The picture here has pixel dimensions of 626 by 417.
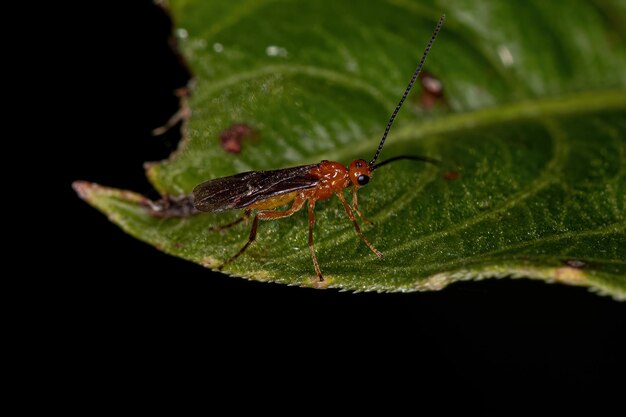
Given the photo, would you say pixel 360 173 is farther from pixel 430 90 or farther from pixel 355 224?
pixel 430 90

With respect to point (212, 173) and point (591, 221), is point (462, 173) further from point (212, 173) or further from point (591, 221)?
point (212, 173)

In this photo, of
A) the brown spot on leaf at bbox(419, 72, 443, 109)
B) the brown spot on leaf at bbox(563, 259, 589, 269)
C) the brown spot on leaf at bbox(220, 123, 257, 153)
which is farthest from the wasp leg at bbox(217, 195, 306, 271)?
the brown spot on leaf at bbox(563, 259, 589, 269)

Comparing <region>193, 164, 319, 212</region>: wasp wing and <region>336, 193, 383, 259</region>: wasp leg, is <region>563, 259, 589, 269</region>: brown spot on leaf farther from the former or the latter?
<region>193, 164, 319, 212</region>: wasp wing

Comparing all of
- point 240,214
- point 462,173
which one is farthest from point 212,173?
point 462,173

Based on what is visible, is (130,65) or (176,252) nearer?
(176,252)

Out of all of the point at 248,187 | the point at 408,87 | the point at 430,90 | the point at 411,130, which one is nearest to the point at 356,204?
the point at 248,187

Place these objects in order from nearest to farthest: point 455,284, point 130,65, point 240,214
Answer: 1. point 455,284
2. point 240,214
3. point 130,65
